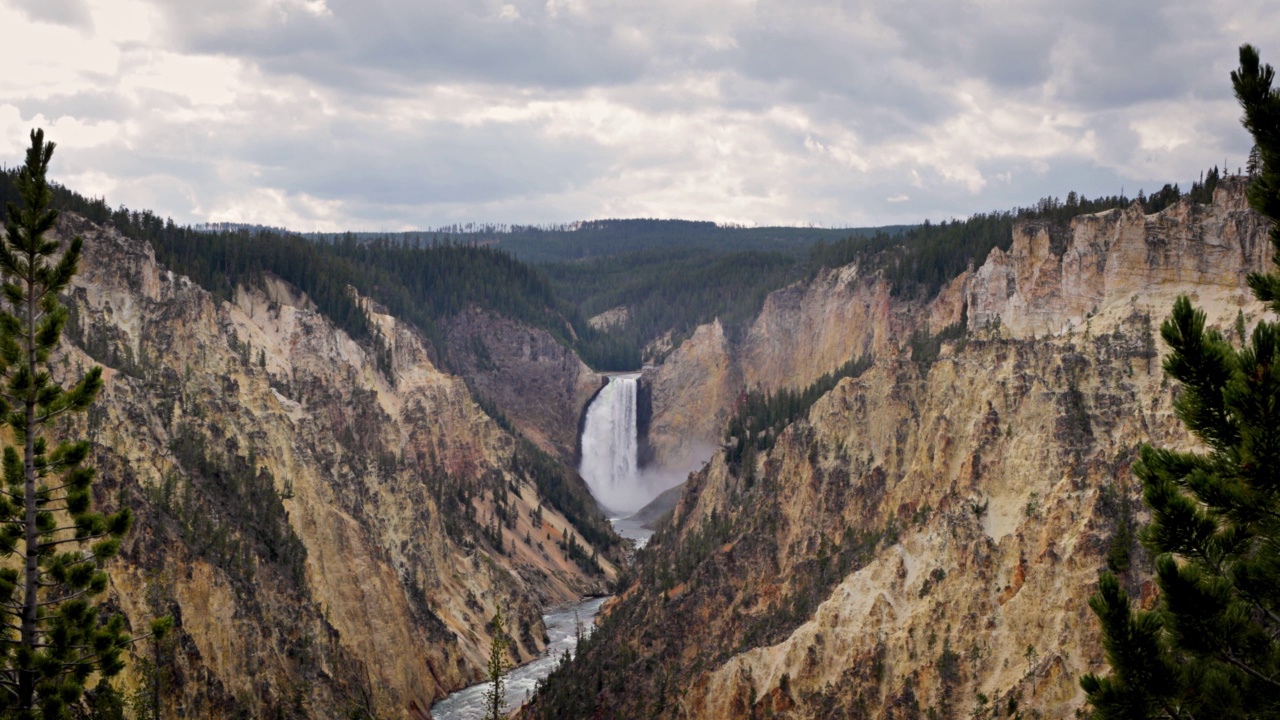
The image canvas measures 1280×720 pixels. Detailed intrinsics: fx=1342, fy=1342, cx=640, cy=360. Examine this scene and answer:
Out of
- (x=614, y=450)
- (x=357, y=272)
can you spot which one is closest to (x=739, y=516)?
(x=357, y=272)

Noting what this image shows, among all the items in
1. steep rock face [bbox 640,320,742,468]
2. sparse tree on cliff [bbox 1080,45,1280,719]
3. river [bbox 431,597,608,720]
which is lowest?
river [bbox 431,597,608,720]

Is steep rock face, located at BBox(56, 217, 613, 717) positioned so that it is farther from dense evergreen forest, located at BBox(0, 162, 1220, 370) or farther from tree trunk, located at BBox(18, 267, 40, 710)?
tree trunk, located at BBox(18, 267, 40, 710)

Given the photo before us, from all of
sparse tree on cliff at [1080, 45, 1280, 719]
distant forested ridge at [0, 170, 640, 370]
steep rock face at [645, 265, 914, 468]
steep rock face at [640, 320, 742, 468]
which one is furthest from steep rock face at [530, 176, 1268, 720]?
steep rock face at [640, 320, 742, 468]

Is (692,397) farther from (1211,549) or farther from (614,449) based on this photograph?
(1211,549)

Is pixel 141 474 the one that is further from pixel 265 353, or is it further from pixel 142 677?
pixel 265 353

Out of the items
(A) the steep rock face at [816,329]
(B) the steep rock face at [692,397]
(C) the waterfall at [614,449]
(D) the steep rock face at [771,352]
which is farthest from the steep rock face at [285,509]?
(B) the steep rock face at [692,397]

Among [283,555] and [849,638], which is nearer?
[849,638]

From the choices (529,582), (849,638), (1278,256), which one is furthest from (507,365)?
(1278,256)
